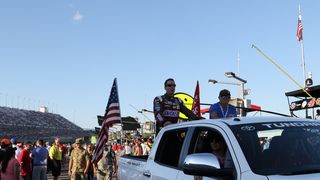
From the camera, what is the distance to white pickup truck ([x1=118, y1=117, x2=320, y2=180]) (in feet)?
11.6

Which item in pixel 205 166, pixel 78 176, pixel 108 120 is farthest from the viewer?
pixel 78 176

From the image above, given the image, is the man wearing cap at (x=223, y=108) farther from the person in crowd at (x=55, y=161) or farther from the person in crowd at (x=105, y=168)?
the person in crowd at (x=55, y=161)

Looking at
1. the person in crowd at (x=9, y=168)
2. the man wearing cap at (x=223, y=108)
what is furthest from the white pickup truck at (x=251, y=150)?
the person in crowd at (x=9, y=168)

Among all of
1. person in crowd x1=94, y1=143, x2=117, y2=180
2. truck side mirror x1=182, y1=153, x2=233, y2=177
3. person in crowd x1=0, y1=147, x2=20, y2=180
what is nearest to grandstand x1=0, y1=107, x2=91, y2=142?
person in crowd x1=94, y1=143, x2=117, y2=180

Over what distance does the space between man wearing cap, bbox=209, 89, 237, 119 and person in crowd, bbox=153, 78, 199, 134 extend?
60cm

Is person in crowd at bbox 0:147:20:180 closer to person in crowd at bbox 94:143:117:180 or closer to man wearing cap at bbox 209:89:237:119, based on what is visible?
man wearing cap at bbox 209:89:237:119

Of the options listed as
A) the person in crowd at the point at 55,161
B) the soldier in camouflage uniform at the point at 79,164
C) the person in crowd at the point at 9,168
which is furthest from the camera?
the person in crowd at the point at 55,161

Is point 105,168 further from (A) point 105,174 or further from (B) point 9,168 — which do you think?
(B) point 9,168

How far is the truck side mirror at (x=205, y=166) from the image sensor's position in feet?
11.7

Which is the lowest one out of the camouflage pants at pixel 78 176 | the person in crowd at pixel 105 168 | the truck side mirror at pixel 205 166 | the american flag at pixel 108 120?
the camouflage pants at pixel 78 176

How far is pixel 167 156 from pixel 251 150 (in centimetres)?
155

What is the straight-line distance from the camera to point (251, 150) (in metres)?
3.72

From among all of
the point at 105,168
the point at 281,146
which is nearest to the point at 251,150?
the point at 281,146

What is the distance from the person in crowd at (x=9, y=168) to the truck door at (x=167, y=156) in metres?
4.55
